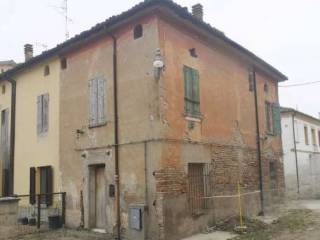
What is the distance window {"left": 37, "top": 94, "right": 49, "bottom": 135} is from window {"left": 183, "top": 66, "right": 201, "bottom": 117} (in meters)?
5.74

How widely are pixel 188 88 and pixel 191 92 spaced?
0.20 meters

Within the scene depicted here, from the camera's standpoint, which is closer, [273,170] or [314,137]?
A: [273,170]

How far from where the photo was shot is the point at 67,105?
13.9 meters

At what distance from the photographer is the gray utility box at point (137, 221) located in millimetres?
10547

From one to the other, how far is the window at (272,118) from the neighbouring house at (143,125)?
1575 millimetres

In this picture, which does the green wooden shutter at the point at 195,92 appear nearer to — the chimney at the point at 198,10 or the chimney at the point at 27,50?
the chimney at the point at 198,10

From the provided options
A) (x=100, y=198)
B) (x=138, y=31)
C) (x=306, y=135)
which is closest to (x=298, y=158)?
(x=306, y=135)

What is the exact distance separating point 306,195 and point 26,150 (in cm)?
1715

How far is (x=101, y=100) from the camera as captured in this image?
1253cm

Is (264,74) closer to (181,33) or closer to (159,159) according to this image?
(181,33)

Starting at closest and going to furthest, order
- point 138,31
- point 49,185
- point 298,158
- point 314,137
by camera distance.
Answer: point 138,31, point 49,185, point 298,158, point 314,137

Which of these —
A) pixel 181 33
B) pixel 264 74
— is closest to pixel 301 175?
pixel 264 74

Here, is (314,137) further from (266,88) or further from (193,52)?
(193,52)

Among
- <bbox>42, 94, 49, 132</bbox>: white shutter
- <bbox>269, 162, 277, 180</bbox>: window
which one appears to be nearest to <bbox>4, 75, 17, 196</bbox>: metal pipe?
<bbox>42, 94, 49, 132</bbox>: white shutter
